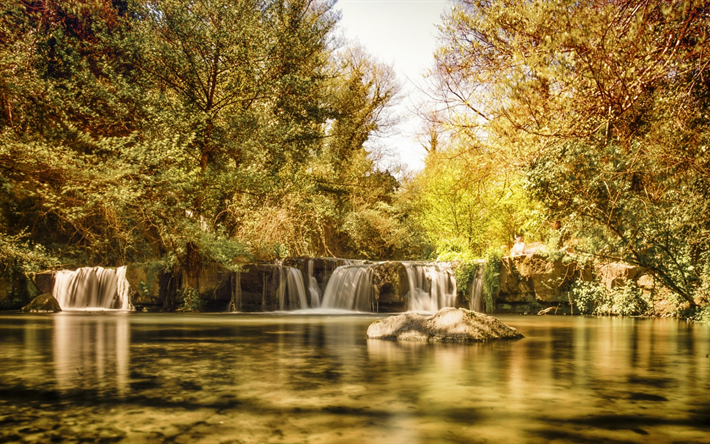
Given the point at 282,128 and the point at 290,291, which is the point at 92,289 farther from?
the point at 282,128

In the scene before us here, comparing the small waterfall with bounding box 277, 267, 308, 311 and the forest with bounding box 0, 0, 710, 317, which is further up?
the forest with bounding box 0, 0, 710, 317

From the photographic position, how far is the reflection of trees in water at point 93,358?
630 centimetres

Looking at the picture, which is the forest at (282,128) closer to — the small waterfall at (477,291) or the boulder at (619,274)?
the boulder at (619,274)

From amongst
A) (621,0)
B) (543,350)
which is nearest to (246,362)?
(543,350)

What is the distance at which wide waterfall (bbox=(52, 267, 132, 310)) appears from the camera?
24281mm

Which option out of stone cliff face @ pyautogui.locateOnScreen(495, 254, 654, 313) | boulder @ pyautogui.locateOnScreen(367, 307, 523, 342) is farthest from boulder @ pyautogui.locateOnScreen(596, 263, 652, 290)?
boulder @ pyautogui.locateOnScreen(367, 307, 523, 342)

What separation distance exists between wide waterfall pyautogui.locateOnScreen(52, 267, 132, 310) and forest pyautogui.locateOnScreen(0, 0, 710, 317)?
106cm

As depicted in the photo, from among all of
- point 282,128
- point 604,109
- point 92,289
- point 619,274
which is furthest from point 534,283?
point 92,289

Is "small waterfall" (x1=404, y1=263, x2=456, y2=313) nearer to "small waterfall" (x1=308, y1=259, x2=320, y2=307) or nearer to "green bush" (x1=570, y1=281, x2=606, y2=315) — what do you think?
"small waterfall" (x1=308, y1=259, x2=320, y2=307)

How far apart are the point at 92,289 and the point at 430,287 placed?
496 inches

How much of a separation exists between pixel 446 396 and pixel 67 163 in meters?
13.4

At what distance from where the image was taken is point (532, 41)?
12742mm

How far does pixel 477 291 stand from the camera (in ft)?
83.8

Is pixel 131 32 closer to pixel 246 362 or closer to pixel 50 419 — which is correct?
pixel 246 362
